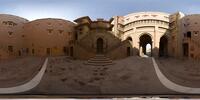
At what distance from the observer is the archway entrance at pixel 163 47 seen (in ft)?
161

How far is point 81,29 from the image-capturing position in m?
50.2

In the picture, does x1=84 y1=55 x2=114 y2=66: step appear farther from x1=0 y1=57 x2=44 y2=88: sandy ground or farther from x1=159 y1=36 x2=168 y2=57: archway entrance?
x1=159 y1=36 x2=168 y2=57: archway entrance

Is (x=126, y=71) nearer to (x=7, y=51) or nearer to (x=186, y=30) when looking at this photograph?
(x=186, y=30)

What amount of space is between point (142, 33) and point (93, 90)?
57.5 feet

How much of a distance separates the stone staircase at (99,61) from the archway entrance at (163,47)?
400 inches

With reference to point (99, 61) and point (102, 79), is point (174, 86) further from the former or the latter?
point (99, 61)

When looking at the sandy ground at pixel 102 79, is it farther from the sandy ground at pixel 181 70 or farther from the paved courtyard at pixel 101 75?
the sandy ground at pixel 181 70

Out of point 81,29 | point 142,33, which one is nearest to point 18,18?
point 81,29

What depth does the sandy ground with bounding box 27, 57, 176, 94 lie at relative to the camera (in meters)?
32.2

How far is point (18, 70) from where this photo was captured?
129 feet

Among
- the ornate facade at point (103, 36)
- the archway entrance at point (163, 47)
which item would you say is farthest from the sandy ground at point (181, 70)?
the archway entrance at point (163, 47)

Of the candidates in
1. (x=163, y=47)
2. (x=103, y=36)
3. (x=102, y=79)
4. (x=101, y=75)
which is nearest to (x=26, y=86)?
(x=102, y=79)

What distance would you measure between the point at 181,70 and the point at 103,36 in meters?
13.2

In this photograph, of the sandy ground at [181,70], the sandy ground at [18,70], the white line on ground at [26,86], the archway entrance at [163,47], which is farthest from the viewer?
the archway entrance at [163,47]
